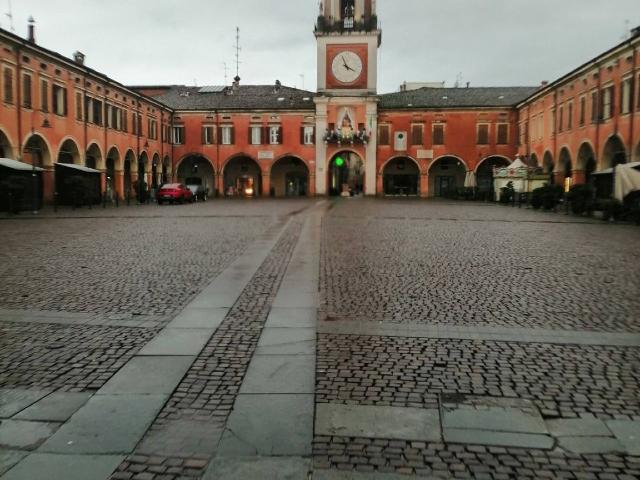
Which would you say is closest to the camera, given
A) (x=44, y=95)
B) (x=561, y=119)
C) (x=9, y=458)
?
(x=9, y=458)

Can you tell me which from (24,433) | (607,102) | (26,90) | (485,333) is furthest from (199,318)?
(607,102)

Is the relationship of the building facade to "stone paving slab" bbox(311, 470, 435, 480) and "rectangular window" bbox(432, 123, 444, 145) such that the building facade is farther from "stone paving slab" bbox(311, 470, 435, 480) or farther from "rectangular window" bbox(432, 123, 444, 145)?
"stone paving slab" bbox(311, 470, 435, 480)

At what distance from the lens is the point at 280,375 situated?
4406mm

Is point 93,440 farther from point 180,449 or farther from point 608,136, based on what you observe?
point 608,136

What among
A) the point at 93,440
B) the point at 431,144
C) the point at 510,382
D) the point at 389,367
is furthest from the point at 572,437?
the point at 431,144

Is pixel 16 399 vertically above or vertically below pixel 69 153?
below

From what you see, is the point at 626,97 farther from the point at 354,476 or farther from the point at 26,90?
the point at 354,476

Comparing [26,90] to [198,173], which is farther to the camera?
[198,173]

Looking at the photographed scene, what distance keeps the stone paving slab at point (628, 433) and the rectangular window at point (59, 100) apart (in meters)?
32.6

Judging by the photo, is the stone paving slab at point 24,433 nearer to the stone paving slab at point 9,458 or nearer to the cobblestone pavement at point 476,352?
the stone paving slab at point 9,458

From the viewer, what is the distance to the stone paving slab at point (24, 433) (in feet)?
10.8

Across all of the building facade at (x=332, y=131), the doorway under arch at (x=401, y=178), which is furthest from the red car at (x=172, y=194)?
the doorway under arch at (x=401, y=178)

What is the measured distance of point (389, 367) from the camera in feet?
15.3

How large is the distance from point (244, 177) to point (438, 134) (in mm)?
17922
